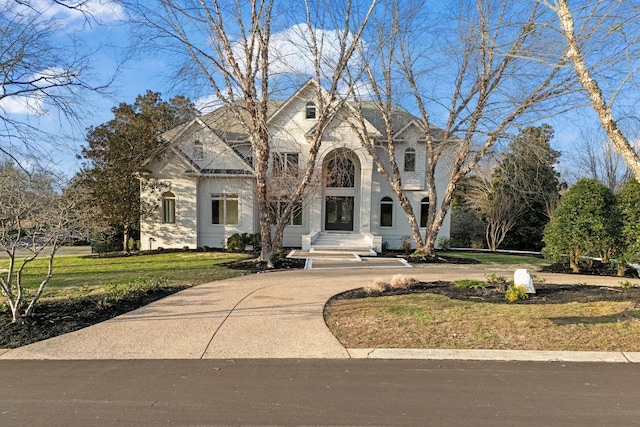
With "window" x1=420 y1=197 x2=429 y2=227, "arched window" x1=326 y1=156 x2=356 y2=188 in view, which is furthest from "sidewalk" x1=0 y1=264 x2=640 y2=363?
"window" x1=420 y1=197 x2=429 y2=227

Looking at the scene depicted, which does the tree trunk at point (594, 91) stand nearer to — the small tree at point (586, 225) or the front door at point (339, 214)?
the small tree at point (586, 225)

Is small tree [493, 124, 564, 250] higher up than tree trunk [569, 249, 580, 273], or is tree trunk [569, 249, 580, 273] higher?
small tree [493, 124, 564, 250]

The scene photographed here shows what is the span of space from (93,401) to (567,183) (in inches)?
1247

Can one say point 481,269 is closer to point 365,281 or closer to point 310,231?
point 365,281

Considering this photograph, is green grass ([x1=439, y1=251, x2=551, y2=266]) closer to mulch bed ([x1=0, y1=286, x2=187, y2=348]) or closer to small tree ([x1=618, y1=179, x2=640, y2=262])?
small tree ([x1=618, y1=179, x2=640, y2=262])

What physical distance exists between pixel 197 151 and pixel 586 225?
17488mm

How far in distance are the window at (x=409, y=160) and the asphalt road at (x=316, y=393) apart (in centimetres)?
1713

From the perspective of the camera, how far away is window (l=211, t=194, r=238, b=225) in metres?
20.1

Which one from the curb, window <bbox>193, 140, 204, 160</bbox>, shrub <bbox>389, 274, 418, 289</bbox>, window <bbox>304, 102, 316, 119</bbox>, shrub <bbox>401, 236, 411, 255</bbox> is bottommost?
the curb

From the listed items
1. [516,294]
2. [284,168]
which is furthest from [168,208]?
[516,294]

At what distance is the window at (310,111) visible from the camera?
20.7 metres

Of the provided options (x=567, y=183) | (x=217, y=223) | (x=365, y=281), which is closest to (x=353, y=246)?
(x=217, y=223)

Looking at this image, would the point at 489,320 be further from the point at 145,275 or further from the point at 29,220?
the point at 145,275

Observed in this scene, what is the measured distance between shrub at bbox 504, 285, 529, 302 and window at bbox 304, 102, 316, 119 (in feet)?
51.0
